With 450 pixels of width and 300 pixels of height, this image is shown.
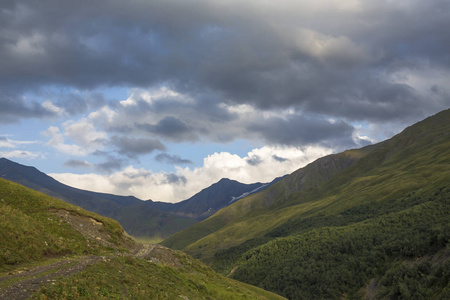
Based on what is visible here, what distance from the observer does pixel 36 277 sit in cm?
2391

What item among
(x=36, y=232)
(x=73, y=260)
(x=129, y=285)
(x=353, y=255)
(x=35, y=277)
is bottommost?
(x=353, y=255)

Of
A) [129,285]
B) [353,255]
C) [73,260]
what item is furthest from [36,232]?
[353,255]

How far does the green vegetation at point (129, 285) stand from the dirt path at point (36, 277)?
113cm

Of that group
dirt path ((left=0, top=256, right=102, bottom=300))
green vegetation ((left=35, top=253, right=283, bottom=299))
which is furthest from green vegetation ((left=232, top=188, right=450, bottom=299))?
dirt path ((left=0, top=256, right=102, bottom=300))

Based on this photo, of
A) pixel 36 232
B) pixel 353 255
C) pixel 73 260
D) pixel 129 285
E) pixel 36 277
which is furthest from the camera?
pixel 353 255

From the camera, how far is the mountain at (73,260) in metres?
22.2

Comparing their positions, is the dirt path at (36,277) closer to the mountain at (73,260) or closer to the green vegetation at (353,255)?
the mountain at (73,260)

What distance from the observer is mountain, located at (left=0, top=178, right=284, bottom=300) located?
22.2 metres

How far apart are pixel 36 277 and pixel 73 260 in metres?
9.47

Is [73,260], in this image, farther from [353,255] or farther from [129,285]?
[353,255]

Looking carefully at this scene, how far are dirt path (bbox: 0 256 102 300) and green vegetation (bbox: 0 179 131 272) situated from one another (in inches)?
122

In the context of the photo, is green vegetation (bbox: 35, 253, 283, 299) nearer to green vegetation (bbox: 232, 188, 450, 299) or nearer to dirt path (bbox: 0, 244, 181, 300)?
dirt path (bbox: 0, 244, 181, 300)

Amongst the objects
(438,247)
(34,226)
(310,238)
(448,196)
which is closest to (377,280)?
(438,247)

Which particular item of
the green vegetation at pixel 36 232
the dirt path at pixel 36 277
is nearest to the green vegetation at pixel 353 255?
the green vegetation at pixel 36 232
